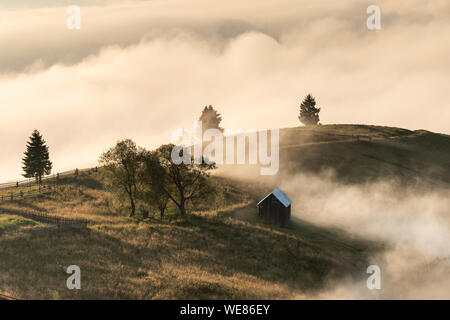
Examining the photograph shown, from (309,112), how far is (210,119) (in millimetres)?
37051

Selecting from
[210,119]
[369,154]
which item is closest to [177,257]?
[369,154]

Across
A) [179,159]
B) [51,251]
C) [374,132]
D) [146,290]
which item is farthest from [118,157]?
[374,132]

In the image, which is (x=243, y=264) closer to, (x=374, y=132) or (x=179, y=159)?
(x=179, y=159)

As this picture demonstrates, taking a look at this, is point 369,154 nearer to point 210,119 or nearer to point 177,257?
point 210,119

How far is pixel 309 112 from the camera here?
13050 centimetres

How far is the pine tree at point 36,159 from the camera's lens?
7362 centimetres

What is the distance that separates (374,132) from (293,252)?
7975 centimetres

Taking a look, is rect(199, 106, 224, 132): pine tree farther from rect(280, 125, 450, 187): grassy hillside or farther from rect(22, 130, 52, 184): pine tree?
rect(22, 130, 52, 184): pine tree

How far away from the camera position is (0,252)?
33.8 metres

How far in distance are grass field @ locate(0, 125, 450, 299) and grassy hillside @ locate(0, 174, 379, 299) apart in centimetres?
9

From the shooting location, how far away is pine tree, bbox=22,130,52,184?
7362cm

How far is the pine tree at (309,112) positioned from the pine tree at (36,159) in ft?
273

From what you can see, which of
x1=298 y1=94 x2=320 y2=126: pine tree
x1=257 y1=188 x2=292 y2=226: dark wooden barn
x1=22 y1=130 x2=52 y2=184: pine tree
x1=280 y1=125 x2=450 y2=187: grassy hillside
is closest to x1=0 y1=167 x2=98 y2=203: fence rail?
x1=22 y1=130 x2=52 y2=184: pine tree

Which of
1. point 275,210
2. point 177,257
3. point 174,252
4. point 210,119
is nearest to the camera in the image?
point 177,257
